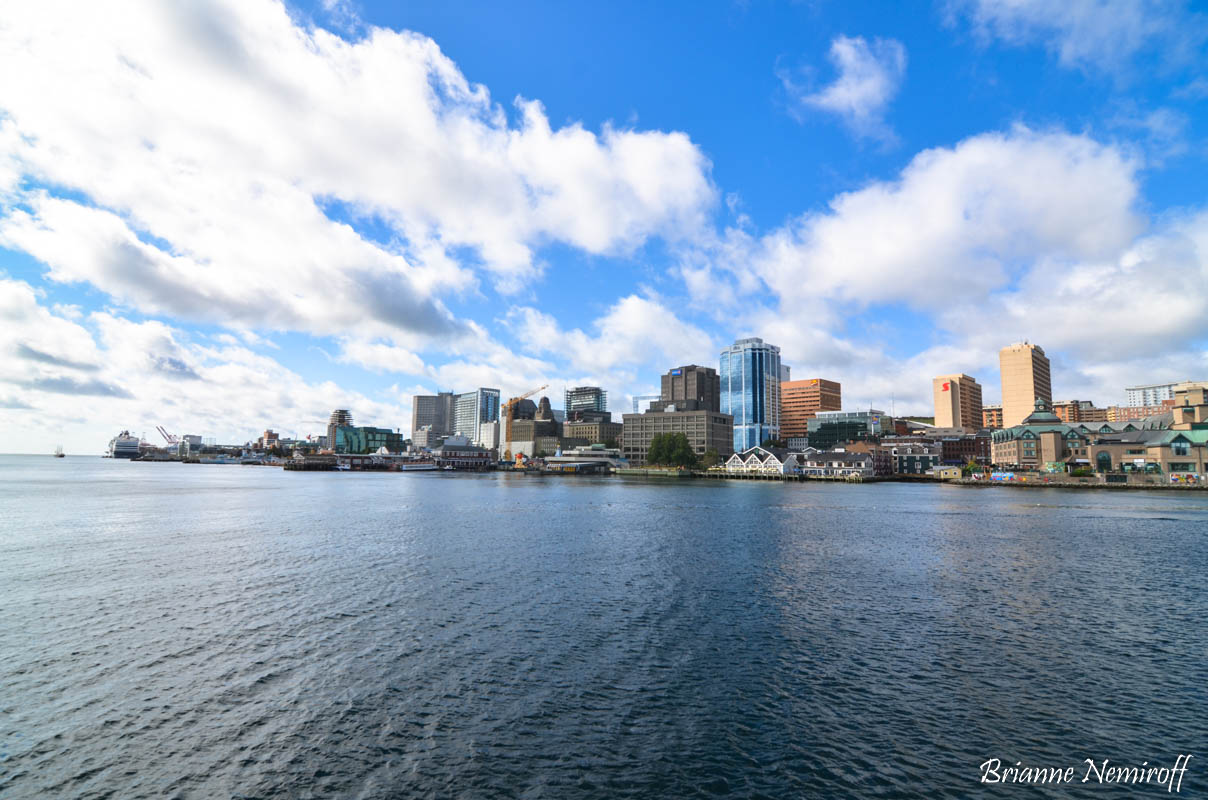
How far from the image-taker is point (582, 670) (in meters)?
23.1

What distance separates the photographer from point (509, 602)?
33062 mm

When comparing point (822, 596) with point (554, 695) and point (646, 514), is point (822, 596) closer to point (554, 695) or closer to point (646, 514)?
point (554, 695)

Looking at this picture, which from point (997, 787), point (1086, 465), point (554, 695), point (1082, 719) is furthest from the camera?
point (1086, 465)

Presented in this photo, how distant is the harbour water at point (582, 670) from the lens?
16.2m

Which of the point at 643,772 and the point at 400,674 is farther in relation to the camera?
→ the point at 400,674

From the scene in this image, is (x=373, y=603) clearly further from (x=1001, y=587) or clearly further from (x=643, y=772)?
(x=1001, y=587)

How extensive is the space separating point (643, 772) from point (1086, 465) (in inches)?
8782

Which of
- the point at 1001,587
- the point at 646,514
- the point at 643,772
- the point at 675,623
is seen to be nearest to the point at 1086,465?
the point at 646,514

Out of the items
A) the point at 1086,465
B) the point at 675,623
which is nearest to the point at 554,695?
the point at 675,623

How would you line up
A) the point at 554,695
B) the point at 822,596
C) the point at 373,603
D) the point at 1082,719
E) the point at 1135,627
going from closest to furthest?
1. the point at 1082,719
2. the point at 554,695
3. the point at 1135,627
4. the point at 373,603
5. the point at 822,596

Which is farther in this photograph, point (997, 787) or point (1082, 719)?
point (1082, 719)

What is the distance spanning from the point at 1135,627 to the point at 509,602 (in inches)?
1302

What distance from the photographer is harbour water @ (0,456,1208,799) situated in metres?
16.2

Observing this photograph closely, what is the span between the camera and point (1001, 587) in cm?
3797
